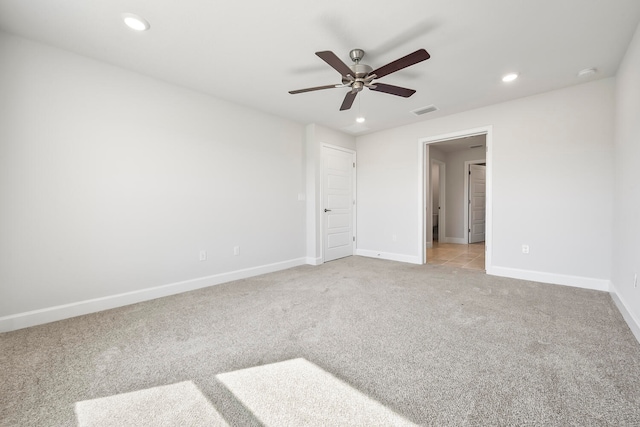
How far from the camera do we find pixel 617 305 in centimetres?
267

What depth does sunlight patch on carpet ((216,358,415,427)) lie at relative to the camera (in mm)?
1288

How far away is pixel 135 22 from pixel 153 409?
2.75m

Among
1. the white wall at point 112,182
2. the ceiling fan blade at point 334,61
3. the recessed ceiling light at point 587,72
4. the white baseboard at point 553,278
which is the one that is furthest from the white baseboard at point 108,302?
the recessed ceiling light at point 587,72

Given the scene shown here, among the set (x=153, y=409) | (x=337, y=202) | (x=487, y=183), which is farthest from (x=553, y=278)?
Result: (x=153, y=409)

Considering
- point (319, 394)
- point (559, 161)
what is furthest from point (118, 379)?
point (559, 161)

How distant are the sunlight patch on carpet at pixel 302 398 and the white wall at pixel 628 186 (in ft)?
7.51

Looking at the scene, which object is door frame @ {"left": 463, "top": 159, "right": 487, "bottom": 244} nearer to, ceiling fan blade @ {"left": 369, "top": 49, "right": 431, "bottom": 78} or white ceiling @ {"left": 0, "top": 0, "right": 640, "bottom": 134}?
white ceiling @ {"left": 0, "top": 0, "right": 640, "bottom": 134}

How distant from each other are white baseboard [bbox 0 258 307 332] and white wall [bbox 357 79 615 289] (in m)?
3.84

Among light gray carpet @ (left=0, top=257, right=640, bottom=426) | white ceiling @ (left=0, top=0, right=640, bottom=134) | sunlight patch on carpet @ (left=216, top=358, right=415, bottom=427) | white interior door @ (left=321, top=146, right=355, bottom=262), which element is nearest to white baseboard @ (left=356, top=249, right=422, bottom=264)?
white interior door @ (left=321, top=146, right=355, bottom=262)

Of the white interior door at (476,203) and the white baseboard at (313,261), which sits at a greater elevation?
the white interior door at (476,203)

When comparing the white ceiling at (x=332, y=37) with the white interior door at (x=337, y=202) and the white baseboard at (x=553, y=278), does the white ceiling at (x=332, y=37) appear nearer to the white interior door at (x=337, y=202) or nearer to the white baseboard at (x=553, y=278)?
the white interior door at (x=337, y=202)

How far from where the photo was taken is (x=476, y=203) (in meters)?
7.21

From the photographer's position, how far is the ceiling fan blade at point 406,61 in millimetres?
2021

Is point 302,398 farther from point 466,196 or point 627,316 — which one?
point 466,196
